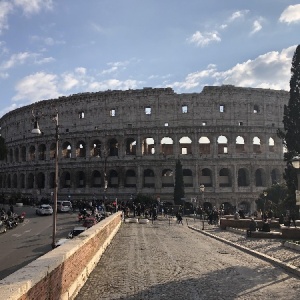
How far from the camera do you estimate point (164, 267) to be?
12.9 meters

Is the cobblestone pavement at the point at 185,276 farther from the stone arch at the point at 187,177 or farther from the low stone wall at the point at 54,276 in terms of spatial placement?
the stone arch at the point at 187,177

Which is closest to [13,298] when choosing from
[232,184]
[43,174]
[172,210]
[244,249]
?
[244,249]

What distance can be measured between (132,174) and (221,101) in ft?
53.6

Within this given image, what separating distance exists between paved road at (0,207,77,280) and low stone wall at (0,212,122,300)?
18.4 ft

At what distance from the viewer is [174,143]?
55.7 m

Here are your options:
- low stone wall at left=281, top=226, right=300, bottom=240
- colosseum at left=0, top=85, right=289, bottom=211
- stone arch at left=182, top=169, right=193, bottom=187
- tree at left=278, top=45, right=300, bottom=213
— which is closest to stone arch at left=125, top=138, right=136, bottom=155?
colosseum at left=0, top=85, right=289, bottom=211

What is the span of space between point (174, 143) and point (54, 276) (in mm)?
48695

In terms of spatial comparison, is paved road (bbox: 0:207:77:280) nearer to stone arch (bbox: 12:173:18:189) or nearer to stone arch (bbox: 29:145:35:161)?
stone arch (bbox: 29:145:35:161)

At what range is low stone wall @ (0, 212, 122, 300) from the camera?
558cm

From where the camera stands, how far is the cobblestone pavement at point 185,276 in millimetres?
9492

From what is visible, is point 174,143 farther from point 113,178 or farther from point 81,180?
point 81,180

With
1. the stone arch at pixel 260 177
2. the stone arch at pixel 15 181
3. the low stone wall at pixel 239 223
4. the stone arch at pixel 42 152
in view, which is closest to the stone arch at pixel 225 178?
the stone arch at pixel 260 177

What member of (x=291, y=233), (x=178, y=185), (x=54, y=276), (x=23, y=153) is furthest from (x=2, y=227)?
(x=23, y=153)

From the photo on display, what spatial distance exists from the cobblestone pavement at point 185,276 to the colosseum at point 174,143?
1489 inches
